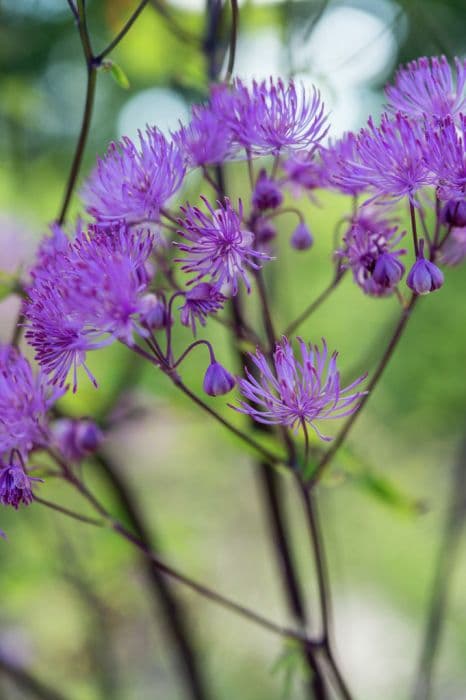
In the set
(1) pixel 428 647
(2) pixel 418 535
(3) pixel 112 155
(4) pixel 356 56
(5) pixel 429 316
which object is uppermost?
(4) pixel 356 56

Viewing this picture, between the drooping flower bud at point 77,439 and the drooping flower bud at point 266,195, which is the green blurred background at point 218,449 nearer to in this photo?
the drooping flower bud at point 266,195

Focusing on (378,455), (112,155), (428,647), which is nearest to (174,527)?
(428,647)

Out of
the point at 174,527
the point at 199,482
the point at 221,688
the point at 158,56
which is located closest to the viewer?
the point at 158,56

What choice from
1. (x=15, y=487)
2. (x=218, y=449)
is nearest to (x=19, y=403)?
(x=15, y=487)

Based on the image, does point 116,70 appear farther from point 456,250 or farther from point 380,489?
point 380,489

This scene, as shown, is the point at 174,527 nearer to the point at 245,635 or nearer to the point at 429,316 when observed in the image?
the point at 429,316

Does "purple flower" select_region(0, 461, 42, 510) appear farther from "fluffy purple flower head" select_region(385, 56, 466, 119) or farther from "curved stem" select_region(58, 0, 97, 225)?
"fluffy purple flower head" select_region(385, 56, 466, 119)

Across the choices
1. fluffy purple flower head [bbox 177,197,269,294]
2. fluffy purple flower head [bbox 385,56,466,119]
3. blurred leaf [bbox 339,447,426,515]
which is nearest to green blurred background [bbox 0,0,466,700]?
blurred leaf [bbox 339,447,426,515]
